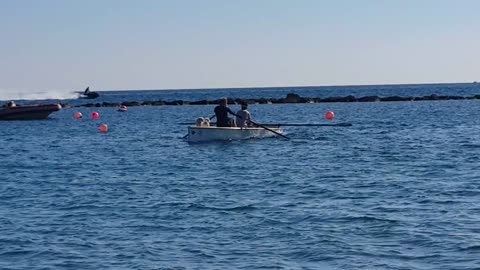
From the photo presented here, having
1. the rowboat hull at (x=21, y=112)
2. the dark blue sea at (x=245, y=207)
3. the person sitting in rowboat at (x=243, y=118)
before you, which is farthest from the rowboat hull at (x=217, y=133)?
the rowboat hull at (x=21, y=112)

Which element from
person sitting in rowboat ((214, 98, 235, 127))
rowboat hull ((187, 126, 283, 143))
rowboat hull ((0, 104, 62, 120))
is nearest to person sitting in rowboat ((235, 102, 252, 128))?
rowboat hull ((187, 126, 283, 143))

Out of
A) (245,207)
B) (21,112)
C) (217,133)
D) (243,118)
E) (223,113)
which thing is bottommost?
(245,207)

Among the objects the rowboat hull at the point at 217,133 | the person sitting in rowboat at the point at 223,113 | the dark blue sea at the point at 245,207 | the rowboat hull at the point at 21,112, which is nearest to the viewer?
the dark blue sea at the point at 245,207

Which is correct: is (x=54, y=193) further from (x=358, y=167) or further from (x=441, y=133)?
(x=441, y=133)

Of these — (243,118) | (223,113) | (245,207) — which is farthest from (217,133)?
(245,207)

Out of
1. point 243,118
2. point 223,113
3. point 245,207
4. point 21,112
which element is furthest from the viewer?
point 21,112

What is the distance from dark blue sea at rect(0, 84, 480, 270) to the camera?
536 inches

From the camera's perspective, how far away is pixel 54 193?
21406 mm

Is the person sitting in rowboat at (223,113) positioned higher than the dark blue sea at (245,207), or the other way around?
the person sitting in rowboat at (223,113)

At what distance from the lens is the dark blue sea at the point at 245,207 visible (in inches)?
536

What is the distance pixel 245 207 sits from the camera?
18.2m

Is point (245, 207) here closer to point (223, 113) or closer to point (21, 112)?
point (223, 113)

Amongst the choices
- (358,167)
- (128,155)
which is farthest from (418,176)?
(128,155)

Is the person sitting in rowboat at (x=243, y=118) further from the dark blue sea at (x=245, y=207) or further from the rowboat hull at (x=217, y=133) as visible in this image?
the dark blue sea at (x=245, y=207)
